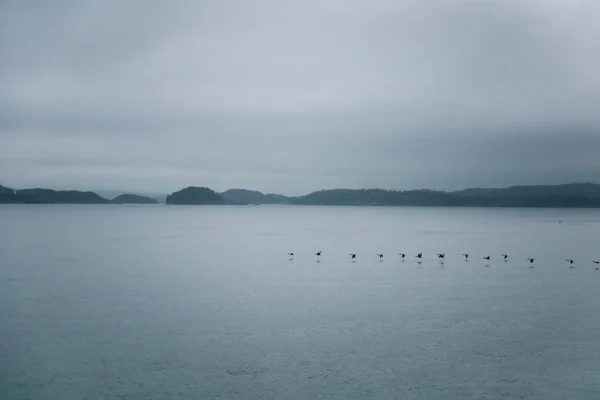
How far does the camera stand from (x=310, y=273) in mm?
50875

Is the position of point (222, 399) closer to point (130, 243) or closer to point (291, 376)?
point (291, 376)

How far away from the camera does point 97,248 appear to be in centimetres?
7331

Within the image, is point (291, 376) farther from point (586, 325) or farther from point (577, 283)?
point (577, 283)

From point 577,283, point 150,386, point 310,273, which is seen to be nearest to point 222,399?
point 150,386

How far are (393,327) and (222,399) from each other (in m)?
12.3

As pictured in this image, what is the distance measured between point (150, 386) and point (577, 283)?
125 feet

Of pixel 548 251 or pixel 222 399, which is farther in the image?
→ pixel 548 251

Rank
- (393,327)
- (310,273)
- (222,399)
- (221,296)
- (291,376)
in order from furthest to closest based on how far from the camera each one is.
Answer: (310,273) < (221,296) < (393,327) < (291,376) < (222,399)

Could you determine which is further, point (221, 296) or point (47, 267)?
point (47, 267)

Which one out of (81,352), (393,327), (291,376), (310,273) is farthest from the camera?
(310,273)

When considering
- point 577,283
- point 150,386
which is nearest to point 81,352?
point 150,386

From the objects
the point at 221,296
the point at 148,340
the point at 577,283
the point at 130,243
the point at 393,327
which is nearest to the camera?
the point at 148,340

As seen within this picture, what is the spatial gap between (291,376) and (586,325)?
17979 mm

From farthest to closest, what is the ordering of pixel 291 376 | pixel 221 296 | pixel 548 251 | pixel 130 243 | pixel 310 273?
pixel 130 243 < pixel 548 251 < pixel 310 273 < pixel 221 296 < pixel 291 376
